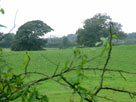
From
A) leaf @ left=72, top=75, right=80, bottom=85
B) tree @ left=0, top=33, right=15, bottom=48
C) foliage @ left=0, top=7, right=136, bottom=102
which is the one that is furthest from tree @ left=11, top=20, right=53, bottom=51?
leaf @ left=72, top=75, right=80, bottom=85

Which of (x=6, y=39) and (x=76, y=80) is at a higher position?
(x=6, y=39)

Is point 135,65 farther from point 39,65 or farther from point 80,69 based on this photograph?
point 80,69

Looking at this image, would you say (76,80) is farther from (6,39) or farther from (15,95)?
(6,39)

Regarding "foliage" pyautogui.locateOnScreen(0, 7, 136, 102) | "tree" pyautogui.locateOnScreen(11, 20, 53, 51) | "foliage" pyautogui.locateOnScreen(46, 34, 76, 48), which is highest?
"tree" pyautogui.locateOnScreen(11, 20, 53, 51)

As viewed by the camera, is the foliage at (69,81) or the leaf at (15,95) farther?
the leaf at (15,95)

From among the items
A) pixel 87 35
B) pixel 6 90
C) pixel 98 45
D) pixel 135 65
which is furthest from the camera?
Result: pixel 87 35

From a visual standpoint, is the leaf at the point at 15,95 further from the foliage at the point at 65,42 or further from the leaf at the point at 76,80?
the foliage at the point at 65,42

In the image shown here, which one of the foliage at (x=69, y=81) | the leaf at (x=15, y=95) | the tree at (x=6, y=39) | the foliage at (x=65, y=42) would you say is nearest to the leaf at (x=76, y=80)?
the foliage at (x=69, y=81)

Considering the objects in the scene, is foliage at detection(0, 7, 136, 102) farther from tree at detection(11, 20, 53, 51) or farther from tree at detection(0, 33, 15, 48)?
tree at detection(11, 20, 53, 51)

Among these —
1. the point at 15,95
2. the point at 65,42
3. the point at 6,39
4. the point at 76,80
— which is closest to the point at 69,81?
the point at 76,80

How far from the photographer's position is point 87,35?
43250mm

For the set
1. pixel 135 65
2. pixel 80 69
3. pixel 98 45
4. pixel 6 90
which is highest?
pixel 98 45

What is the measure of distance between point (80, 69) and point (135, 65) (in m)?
17.8

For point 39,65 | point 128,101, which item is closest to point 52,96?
point 128,101
